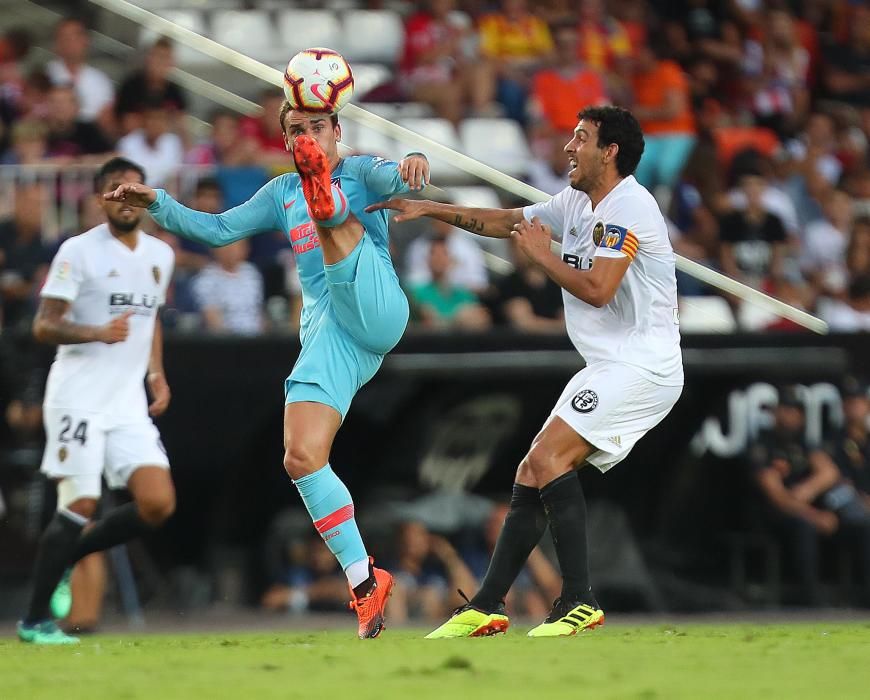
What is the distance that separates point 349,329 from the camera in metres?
7.32

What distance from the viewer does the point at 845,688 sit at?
16.7 ft

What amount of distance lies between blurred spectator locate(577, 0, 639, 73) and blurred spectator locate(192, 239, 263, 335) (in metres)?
5.12

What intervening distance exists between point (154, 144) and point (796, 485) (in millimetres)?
5496

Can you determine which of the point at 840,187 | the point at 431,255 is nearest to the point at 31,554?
the point at 431,255

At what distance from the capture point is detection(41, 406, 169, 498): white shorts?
345 inches

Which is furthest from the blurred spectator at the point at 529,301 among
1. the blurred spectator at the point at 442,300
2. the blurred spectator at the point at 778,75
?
the blurred spectator at the point at 778,75

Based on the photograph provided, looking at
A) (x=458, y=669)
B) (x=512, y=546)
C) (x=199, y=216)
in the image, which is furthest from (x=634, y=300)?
(x=458, y=669)

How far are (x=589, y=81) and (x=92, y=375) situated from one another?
282 inches

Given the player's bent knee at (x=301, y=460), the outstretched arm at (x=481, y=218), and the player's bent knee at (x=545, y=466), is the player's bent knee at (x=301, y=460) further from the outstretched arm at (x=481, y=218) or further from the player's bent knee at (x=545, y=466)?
the outstretched arm at (x=481, y=218)

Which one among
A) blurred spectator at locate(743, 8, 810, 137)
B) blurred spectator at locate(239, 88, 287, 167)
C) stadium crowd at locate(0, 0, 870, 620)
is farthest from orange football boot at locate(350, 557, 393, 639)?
blurred spectator at locate(743, 8, 810, 137)

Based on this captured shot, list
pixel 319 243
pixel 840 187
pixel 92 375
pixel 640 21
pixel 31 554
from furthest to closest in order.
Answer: pixel 640 21 < pixel 840 187 < pixel 31 554 < pixel 92 375 < pixel 319 243

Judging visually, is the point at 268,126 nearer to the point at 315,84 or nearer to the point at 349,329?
the point at 315,84

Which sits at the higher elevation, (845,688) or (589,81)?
(589,81)

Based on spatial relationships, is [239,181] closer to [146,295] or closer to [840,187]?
[146,295]
